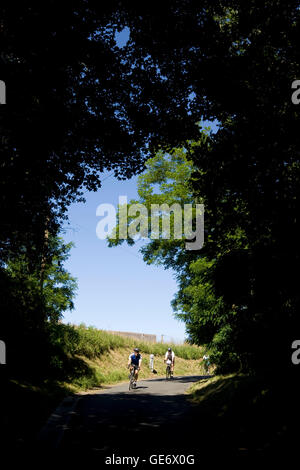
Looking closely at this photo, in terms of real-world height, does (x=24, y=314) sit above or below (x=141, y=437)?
above

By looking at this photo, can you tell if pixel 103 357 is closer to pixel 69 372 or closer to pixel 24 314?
pixel 69 372

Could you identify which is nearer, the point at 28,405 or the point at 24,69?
the point at 24,69

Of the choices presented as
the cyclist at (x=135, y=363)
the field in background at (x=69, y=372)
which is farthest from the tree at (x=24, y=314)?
the cyclist at (x=135, y=363)

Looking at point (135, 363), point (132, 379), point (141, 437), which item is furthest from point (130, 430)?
point (135, 363)

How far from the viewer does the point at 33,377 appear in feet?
43.3

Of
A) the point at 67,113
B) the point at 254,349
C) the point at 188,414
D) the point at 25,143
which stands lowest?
the point at 188,414

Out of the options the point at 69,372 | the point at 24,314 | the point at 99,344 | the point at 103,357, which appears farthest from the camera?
the point at 99,344

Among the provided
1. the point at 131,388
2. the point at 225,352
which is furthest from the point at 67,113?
the point at 131,388

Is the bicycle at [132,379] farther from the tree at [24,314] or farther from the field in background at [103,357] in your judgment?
the tree at [24,314]

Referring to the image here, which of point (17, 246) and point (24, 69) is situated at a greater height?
point (24, 69)

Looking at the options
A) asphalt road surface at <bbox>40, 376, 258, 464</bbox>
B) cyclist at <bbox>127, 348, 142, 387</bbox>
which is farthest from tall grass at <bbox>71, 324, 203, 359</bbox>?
asphalt road surface at <bbox>40, 376, 258, 464</bbox>
